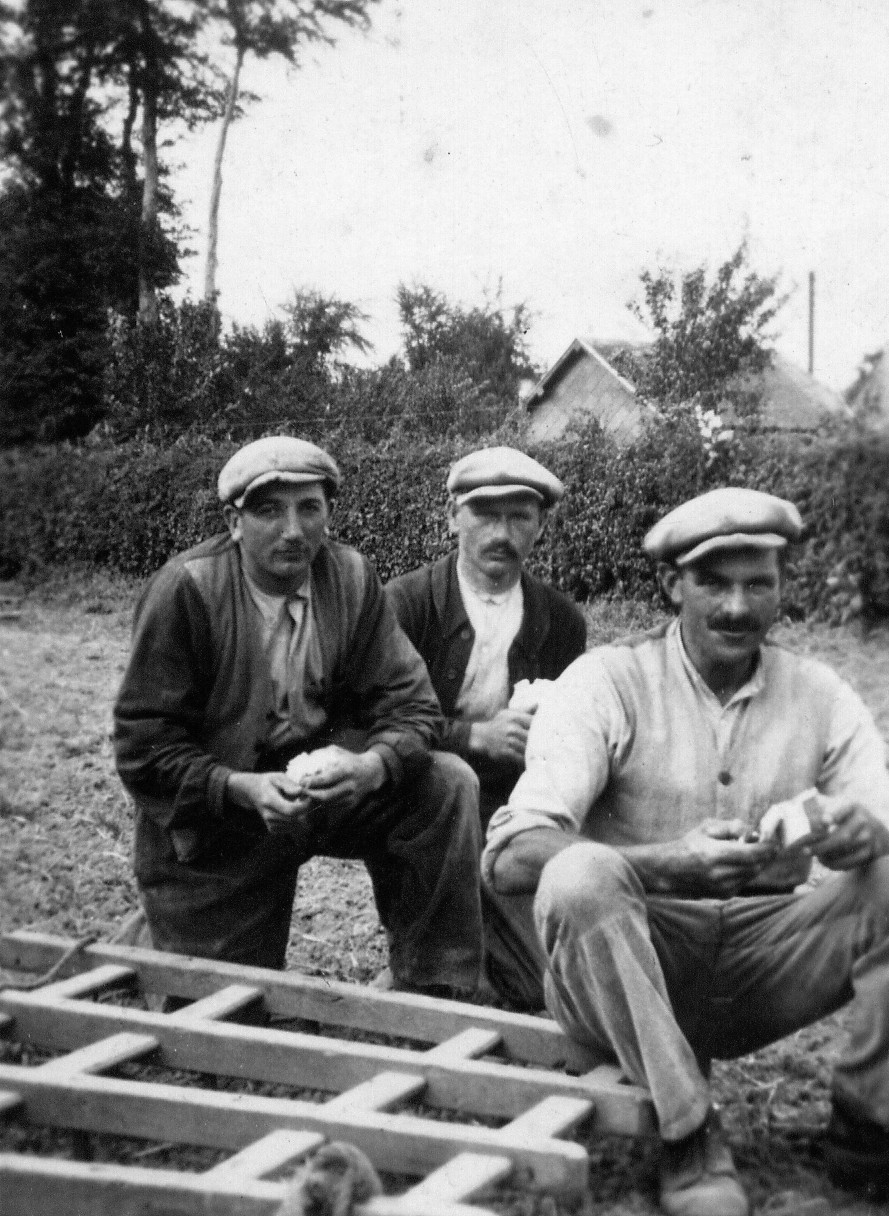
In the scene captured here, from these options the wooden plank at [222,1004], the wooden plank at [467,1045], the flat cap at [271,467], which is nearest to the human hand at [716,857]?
the wooden plank at [467,1045]

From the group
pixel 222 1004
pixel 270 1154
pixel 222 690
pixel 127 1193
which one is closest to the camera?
pixel 127 1193

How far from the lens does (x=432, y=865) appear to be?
319cm

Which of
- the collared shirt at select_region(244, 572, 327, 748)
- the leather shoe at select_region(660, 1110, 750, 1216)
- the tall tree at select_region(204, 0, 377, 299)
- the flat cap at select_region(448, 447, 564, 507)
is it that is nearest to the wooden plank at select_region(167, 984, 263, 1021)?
the collared shirt at select_region(244, 572, 327, 748)

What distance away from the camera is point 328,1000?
277cm

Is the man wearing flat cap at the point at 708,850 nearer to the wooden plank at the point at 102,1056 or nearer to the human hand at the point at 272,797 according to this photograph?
the human hand at the point at 272,797

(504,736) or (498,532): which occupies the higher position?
(498,532)

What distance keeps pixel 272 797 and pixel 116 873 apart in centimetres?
161

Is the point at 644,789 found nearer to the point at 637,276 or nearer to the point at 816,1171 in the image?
the point at 816,1171

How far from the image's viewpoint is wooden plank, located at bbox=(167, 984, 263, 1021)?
2.59 m

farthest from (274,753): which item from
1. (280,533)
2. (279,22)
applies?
(279,22)

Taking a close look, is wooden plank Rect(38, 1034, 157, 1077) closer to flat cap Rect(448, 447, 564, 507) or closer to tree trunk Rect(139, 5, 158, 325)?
flat cap Rect(448, 447, 564, 507)

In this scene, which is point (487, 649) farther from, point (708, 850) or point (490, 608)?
point (708, 850)

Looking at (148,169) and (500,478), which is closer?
(500,478)

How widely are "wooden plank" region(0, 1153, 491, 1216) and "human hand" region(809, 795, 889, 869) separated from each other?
952mm
